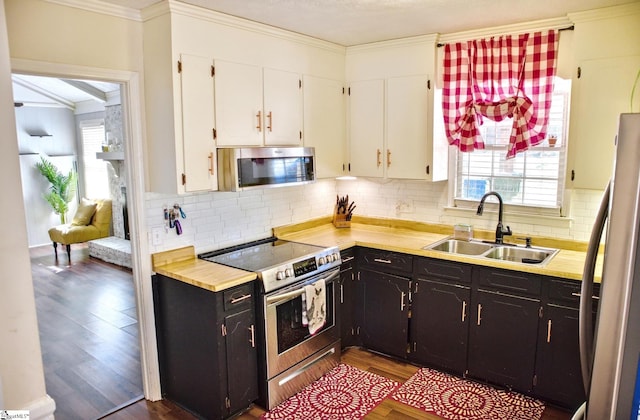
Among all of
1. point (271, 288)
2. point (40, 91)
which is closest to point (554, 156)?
point (271, 288)

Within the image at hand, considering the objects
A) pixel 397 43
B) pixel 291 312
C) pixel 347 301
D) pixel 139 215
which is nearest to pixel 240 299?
pixel 291 312

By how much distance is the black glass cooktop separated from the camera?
304cm

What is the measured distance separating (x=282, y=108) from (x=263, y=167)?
0.58m

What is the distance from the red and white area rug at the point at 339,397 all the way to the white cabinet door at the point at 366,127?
165 centimetres

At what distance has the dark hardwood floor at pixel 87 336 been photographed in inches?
127

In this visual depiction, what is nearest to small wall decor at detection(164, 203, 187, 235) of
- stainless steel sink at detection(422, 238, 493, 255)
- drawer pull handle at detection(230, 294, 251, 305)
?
drawer pull handle at detection(230, 294, 251, 305)

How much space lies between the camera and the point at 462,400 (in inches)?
120

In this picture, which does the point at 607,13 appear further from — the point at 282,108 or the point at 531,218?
the point at 282,108

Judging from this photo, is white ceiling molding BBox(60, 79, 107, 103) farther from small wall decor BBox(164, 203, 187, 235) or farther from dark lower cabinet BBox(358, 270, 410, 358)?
dark lower cabinet BBox(358, 270, 410, 358)

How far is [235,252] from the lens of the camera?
3.38 meters

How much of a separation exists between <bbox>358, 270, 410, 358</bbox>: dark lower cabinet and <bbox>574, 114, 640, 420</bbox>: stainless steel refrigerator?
7.31ft

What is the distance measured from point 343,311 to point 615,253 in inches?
103

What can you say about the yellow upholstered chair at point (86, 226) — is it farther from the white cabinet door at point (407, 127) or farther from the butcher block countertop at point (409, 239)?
the white cabinet door at point (407, 127)

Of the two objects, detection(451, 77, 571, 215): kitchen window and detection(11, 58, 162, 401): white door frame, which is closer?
detection(11, 58, 162, 401): white door frame
